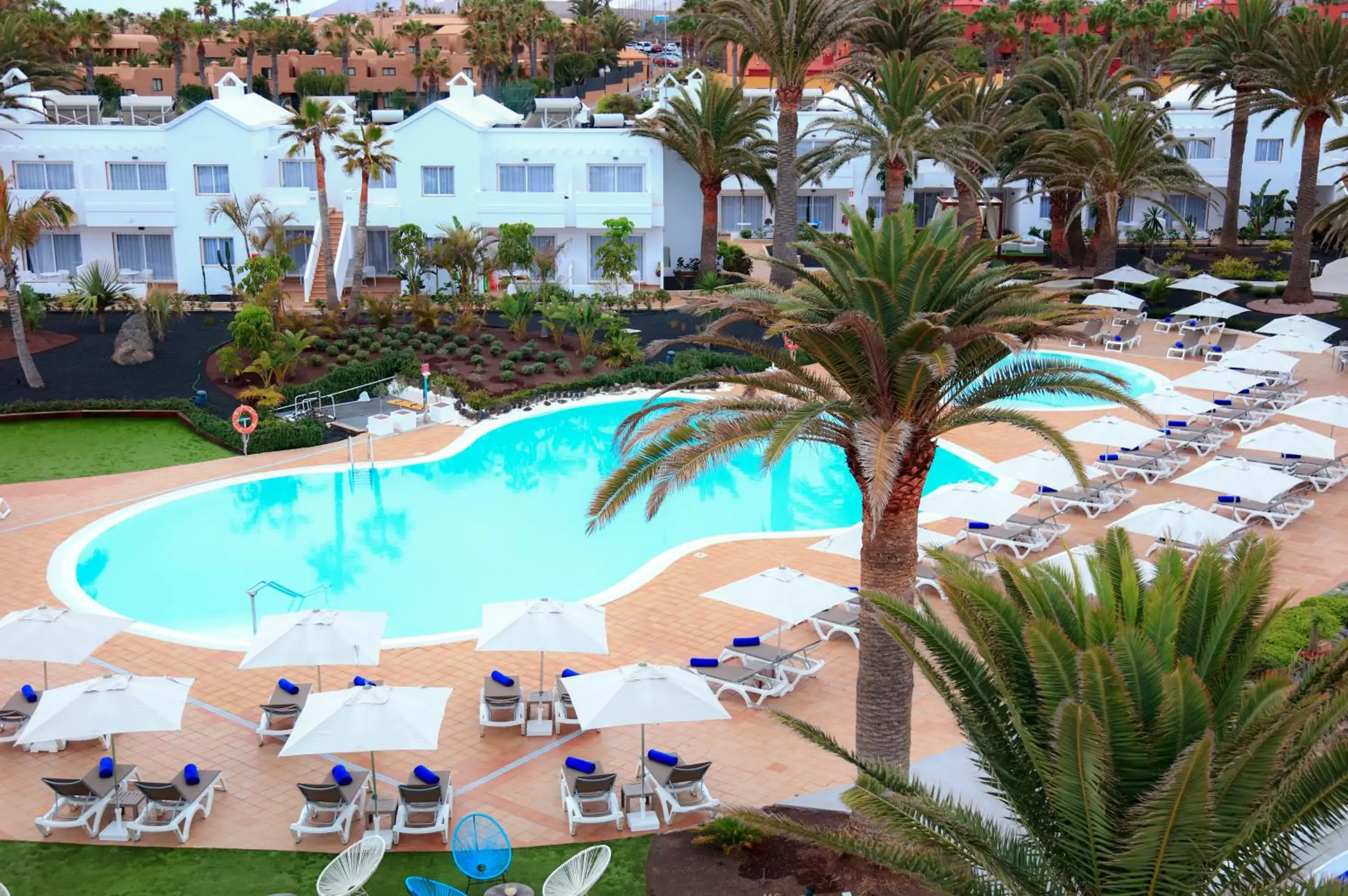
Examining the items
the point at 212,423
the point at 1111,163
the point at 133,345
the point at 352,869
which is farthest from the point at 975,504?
the point at 1111,163

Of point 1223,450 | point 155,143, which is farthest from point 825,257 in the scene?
point 155,143

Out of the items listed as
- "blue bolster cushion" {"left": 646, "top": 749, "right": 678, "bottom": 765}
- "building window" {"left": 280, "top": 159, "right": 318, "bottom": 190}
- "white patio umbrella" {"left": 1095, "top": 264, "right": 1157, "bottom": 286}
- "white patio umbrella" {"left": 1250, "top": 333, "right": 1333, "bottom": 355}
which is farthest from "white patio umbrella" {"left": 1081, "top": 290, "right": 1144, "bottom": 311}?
"blue bolster cushion" {"left": 646, "top": 749, "right": 678, "bottom": 765}

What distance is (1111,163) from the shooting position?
3844 cm

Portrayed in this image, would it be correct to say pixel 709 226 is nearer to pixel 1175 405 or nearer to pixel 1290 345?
pixel 1290 345

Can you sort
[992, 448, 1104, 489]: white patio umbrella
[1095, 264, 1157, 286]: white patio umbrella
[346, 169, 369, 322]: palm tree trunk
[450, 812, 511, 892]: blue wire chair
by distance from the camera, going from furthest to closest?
[1095, 264, 1157, 286]: white patio umbrella < [346, 169, 369, 322]: palm tree trunk < [992, 448, 1104, 489]: white patio umbrella < [450, 812, 511, 892]: blue wire chair

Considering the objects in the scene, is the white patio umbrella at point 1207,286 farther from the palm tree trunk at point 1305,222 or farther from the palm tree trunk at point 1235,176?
the palm tree trunk at point 1235,176

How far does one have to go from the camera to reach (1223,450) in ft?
85.7

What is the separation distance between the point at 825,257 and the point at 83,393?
22.6m

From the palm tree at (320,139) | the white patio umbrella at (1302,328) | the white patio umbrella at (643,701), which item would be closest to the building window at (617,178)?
the palm tree at (320,139)

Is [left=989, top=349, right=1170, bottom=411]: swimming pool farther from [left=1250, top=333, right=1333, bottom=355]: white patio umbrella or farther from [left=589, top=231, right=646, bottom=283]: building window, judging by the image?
[left=589, top=231, right=646, bottom=283]: building window

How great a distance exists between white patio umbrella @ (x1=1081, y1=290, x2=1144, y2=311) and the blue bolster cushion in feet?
86.0

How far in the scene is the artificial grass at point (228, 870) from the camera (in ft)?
39.2

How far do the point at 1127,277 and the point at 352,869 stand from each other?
34.0 m

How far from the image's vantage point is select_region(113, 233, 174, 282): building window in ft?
140
